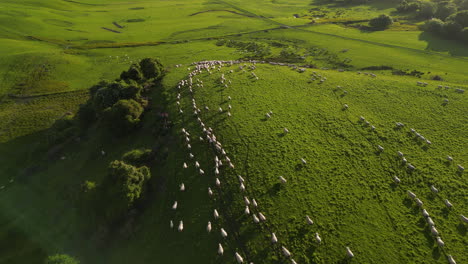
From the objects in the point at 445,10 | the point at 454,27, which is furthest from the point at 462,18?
the point at 445,10

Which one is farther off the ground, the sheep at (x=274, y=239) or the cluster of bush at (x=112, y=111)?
the cluster of bush at (x=112, y=111)

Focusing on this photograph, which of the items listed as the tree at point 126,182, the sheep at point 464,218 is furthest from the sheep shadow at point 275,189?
the sheep at point 464,218

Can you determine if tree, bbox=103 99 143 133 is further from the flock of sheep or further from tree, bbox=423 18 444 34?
tree, bbox=423 18 444 34

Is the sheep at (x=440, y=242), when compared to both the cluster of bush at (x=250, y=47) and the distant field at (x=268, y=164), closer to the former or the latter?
the distant field at (x=268, y=164)

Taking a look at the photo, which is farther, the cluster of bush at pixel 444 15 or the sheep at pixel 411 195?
the cluster of bush at pixel 444 15

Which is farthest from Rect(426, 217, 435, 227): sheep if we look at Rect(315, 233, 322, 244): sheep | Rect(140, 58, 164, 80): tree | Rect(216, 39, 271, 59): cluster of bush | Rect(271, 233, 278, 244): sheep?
Rect(216, 39, 271, 59): cluster of bush

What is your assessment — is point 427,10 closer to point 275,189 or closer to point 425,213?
point 425,213

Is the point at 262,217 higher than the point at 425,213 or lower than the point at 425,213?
lower

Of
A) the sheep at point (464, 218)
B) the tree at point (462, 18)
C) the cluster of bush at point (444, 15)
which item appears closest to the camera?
the sheep at point (464, 218)
